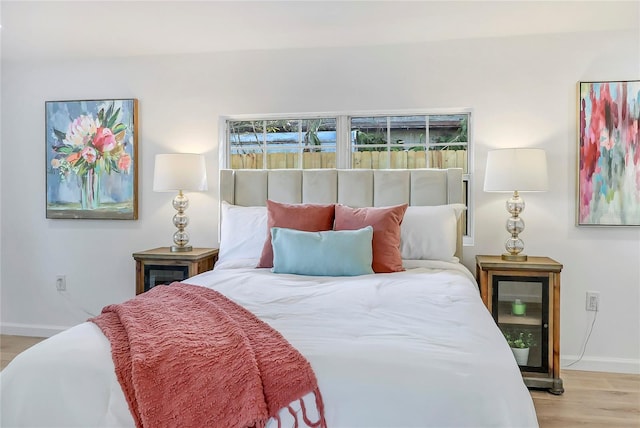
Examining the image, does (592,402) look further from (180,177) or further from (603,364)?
(180,177)

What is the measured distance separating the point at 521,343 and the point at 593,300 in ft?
2.28

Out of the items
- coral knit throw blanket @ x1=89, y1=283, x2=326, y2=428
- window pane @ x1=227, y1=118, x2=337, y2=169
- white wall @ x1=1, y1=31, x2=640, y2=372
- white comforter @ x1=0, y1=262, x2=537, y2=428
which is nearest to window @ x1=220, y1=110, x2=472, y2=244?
window pane @ x1=227, y1=118, x2=337, y2=169

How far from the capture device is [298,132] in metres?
3.59

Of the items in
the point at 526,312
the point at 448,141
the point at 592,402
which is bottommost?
the point at 592,402

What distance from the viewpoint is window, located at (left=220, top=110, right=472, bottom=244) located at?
3.38 metres

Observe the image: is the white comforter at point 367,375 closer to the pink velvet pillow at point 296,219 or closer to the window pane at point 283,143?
the pink velvet pillow at point 296,219

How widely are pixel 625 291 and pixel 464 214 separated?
1.14 metres

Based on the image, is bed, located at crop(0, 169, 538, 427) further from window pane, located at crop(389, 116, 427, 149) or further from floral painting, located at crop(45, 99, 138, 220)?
floral painting, located at crop(45, 99, 138, 220)

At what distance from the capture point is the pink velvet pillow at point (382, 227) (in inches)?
101

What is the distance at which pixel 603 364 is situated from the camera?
10.2 ft

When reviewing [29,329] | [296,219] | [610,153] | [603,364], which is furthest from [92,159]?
[603,364]

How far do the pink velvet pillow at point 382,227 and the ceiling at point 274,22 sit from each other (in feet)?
4.17

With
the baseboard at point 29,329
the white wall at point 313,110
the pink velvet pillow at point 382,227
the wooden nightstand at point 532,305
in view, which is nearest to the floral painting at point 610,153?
the white wall at point 313,110

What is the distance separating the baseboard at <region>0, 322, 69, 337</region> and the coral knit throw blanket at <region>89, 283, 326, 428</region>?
296cm
